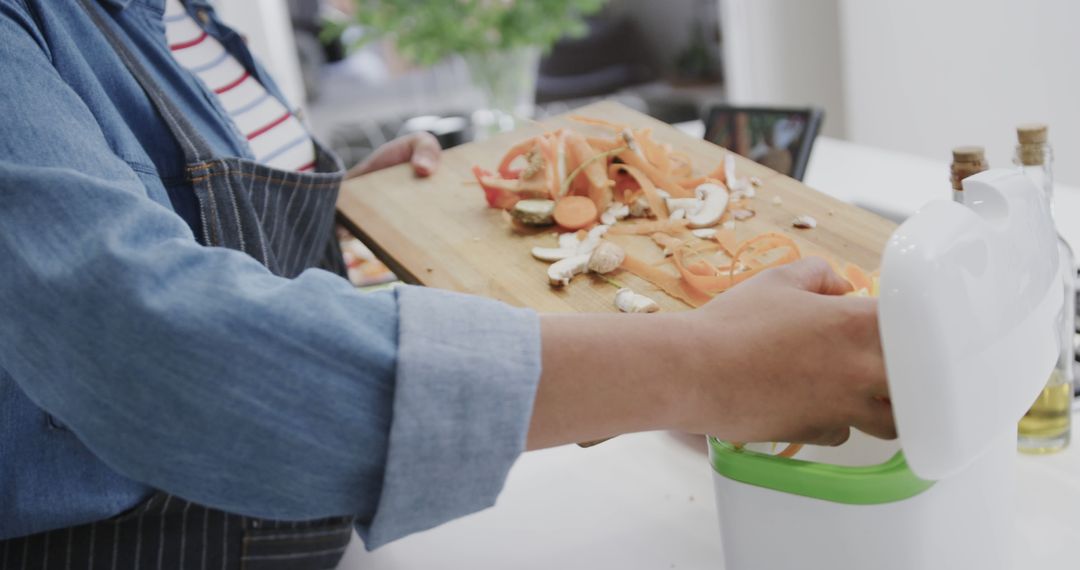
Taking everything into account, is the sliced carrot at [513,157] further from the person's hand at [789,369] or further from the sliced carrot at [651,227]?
the person's hand at [789,369]

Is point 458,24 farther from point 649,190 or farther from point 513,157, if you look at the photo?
point 649,190

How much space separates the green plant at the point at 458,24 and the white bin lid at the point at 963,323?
8.10 feet

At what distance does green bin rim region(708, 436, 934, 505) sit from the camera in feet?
1.73

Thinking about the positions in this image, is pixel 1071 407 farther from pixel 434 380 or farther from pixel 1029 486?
pixel 434 380

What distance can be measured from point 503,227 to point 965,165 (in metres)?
0.44

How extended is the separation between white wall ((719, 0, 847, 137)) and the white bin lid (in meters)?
3.02

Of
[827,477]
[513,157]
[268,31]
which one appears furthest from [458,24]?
[827,477]

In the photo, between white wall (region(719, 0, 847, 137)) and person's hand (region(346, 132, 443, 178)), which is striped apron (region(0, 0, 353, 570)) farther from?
white wall (region(719, 0, 847, 137))

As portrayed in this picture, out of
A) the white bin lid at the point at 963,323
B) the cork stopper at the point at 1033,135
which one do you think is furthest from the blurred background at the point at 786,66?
the white bin lid at the point at 963,323

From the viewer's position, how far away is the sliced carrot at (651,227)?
891mm

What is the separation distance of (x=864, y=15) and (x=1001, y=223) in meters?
2.92

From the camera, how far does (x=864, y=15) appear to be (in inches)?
126

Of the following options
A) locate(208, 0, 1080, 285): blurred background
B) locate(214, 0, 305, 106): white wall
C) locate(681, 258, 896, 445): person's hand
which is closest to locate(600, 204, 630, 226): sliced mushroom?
locate(681, 258, 896, 445): person's hand

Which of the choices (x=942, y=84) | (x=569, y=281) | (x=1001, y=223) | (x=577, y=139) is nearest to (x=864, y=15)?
(x=942, y=84)
